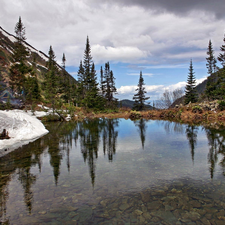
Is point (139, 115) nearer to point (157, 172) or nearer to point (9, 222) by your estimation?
point (157, 172)

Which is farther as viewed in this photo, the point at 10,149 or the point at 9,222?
the point at 10,149

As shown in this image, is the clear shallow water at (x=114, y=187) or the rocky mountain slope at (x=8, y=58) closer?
the clear shallow water at (x=114, y=187)

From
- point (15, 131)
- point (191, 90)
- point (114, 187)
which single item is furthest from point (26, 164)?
point (191, 90)

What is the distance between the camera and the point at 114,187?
6324 mm

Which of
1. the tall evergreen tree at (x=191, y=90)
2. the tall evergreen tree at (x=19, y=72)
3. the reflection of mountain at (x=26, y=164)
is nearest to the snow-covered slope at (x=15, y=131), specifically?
the reflection of mountain at (x=26, y=164)

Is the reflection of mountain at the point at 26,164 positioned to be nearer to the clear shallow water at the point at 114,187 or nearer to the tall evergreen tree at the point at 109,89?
the clear shallow water at the point at 114,187

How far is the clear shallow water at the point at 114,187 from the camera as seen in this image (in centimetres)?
471

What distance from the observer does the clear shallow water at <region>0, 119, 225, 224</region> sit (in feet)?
15.5

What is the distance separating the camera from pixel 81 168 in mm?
8438

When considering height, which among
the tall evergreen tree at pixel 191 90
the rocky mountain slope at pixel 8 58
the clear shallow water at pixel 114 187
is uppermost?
the rocky mountain slope at pixel 8 58

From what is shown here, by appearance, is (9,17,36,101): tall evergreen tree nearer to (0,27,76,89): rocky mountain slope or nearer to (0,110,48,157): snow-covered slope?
(0,27,76,89): rocky mountain slope

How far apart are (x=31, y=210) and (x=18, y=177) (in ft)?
9.51

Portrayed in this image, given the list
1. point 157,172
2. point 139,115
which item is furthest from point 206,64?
point 157,172

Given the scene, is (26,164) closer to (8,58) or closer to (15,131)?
(15,131)
